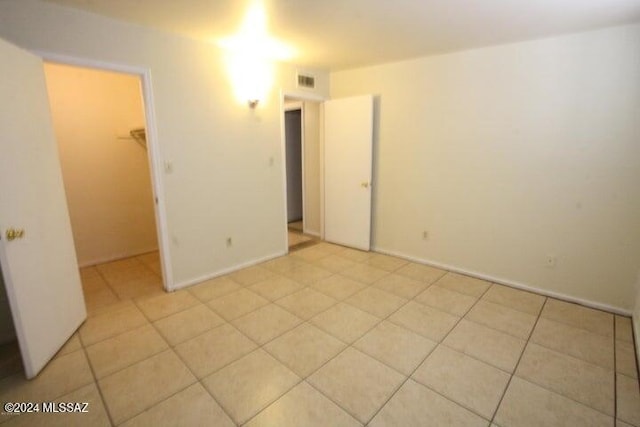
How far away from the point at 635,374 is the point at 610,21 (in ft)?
8.14

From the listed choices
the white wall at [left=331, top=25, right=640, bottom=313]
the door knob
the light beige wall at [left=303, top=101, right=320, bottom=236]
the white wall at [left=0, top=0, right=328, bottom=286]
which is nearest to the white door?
the white wall at [left=331, top=25, right=640, bottom=313]

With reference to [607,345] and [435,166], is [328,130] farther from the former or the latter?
[607,345]

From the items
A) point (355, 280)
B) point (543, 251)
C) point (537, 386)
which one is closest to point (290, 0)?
point (355, 280)

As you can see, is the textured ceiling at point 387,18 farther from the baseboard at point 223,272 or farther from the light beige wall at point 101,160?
the baseboard at point 223,272

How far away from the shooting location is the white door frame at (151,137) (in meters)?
2.27

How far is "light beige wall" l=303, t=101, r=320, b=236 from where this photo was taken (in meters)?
4.54

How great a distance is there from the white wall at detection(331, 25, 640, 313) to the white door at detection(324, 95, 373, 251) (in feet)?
0.75

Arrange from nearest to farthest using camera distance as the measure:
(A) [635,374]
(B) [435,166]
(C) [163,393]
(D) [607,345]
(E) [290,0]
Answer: (C) [163,393]
(A) [635,374]
(E) [290,0]
(D) [607,345]
(B) [435,166]

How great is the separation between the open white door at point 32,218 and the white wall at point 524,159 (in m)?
3.22

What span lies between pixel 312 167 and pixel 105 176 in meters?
2.74

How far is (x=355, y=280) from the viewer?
3215 millimetres

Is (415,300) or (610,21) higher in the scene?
(610,21)

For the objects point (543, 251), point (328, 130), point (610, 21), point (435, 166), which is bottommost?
point (543, 251)

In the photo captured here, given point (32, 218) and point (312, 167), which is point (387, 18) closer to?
point (312, 167)
